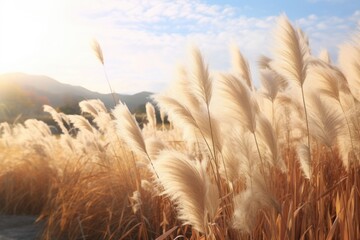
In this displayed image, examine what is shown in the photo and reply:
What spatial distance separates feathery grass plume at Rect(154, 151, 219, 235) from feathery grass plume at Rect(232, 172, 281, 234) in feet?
0.30

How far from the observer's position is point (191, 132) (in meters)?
2.25

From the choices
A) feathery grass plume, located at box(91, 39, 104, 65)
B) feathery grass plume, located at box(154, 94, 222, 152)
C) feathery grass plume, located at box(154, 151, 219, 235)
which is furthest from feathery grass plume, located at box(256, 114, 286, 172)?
feathery grass plume, located at box(91, 39, 104, 65)

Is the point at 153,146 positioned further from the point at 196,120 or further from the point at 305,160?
the point at 305,160

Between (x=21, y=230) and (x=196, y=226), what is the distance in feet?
12.0

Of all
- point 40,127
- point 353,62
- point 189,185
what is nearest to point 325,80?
point 353,62

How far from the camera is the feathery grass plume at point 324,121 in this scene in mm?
2291

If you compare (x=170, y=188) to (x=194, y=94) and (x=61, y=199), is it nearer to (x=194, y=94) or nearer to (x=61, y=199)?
(x=194, y=94)

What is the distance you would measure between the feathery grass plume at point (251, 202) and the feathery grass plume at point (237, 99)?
29 centimetres

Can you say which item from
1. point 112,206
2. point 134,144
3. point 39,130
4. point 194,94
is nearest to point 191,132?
point 194,94

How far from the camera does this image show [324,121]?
2297 millimetres

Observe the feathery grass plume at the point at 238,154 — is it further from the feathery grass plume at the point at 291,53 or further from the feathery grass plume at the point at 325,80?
the feathery grass plume at the point at 325,80

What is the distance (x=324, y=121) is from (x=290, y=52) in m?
0.42

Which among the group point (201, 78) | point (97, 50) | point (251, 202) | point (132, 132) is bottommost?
point (251, 202)

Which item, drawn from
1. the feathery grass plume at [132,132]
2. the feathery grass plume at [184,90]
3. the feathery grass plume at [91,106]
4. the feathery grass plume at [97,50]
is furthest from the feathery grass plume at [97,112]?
the feathery grass plume at [184,90]
